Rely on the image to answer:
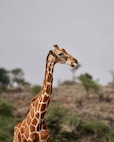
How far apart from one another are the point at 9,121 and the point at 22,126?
A: 17.2 meters

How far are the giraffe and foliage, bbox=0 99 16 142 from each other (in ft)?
43.9

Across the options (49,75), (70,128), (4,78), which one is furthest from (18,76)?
(49,75)

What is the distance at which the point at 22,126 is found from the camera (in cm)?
891

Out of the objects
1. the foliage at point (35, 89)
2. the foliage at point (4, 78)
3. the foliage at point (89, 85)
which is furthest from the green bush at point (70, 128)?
the foliage at point (4, 78)

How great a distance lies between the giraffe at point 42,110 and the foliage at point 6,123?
43.9 ft

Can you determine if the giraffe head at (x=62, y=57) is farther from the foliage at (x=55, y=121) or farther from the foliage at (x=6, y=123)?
the foliage at (x=55, y=121)

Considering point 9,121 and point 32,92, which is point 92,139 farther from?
point 32,92

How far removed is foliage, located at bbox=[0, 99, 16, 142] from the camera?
76.2ft

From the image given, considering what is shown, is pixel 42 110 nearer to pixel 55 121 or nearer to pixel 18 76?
pixel 55 121

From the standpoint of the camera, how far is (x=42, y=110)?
877cm

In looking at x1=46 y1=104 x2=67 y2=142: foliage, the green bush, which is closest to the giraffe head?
x1=46 y1=104 x2=67 y2=142: foliage

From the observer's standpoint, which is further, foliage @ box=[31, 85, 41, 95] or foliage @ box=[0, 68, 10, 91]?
foliage @ box=[0, 68, 10, 91]

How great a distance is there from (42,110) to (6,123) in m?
17.3

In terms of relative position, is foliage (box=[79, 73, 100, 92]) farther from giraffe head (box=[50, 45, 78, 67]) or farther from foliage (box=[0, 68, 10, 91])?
giraffe head (box=[50, 45, 78, 67])
